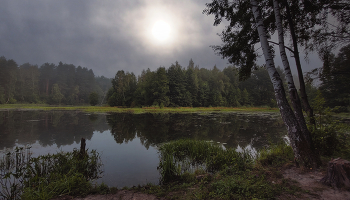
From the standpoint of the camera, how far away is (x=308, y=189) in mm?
3309

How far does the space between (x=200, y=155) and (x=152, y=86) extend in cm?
4601

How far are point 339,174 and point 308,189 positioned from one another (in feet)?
2.38

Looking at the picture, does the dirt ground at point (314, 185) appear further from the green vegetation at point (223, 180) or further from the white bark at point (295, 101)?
the white bark at point (295, 101)

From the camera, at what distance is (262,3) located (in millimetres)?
6277

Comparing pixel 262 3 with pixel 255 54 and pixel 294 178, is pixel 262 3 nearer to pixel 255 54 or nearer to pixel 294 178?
pixel 255 54

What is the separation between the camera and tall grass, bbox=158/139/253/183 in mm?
5160

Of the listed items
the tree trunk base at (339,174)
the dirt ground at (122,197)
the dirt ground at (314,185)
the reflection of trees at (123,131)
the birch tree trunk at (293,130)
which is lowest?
the reflection of trees at (123,131)

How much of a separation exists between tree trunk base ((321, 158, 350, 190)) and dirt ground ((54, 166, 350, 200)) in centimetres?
15

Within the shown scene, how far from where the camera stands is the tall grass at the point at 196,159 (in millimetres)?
5160

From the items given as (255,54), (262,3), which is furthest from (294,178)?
(262,3)

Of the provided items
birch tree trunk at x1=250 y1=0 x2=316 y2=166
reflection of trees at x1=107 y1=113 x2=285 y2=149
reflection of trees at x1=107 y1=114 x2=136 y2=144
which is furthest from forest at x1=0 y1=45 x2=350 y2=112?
birch tree trunk at x1=250 y1=0 x2=316 y2=166

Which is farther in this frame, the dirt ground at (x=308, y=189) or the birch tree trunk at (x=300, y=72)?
the birch tree trunk at (x=300, y=72)

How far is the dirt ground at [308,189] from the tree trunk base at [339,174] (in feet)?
0.50

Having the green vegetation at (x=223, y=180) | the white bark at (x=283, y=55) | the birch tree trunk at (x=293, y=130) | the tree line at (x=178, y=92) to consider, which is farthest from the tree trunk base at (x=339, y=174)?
the tree line at (x=178, y=92)
